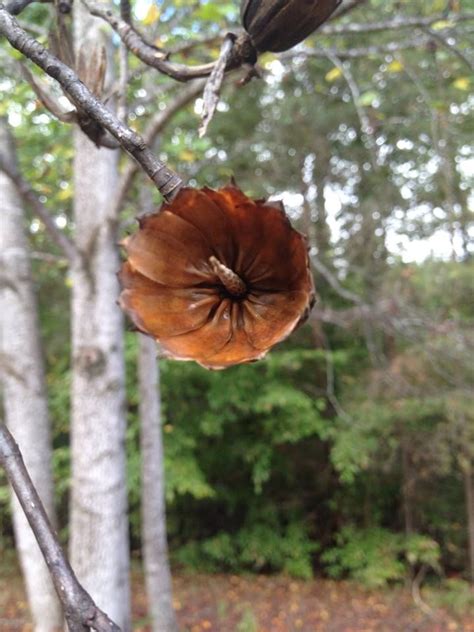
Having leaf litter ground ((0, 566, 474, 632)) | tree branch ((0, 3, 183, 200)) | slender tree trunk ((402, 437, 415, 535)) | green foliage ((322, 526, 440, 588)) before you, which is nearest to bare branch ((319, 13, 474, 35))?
tree branch ((0, 3, 183, 200))

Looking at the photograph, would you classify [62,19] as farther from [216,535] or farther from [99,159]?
[216,535]

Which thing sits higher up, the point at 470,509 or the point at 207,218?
the point at 207,218

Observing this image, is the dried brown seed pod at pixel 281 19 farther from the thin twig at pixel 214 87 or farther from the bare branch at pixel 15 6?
the bare branch at pixel 15 6

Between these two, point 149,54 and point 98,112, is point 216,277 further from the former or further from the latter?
point 149,54

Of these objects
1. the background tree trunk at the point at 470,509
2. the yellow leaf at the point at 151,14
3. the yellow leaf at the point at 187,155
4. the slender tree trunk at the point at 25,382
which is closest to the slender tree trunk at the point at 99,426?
the yellow leaf at the point at 151,14

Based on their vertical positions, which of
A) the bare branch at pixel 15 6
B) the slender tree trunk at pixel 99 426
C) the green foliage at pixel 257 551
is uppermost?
the bare branch at pixel 15 6

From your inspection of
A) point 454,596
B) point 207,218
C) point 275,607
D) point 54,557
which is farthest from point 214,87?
point 454,596

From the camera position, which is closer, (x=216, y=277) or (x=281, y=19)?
(x=216, y=277)
